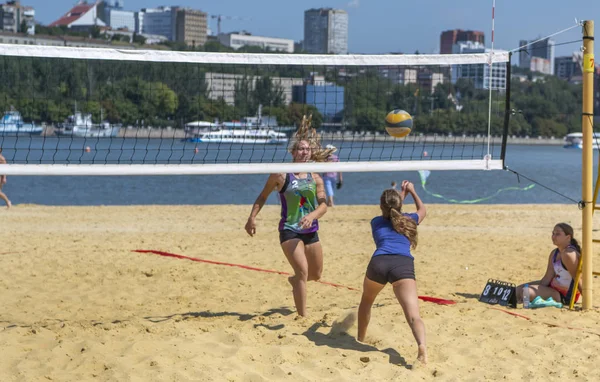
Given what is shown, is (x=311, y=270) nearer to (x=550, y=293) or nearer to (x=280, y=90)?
(x=550, y=293)

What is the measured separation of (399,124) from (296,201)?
67.4 inches

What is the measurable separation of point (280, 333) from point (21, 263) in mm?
4588

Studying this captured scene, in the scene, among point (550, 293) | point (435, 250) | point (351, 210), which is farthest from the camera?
point (351, 210)

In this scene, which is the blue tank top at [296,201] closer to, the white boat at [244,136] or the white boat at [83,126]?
the white boat at [244,136]

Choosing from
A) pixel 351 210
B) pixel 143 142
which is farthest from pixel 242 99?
pixel 143 142

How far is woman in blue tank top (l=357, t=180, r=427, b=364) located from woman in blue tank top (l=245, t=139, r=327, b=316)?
0.82 m

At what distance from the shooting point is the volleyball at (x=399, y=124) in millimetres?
8188

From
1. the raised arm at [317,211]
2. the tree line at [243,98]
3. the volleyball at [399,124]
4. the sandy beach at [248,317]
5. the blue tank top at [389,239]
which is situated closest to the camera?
the sandy beach at [248,317]

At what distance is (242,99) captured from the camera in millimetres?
10930

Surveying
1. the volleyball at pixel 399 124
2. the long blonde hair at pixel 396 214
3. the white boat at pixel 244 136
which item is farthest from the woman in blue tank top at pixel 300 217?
the white boat at pixel 244 136

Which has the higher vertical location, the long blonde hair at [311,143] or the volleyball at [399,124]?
the volleyball at [399,124]

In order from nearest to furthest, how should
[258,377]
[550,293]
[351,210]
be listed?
[258,377] < [550,293] < [351,210]

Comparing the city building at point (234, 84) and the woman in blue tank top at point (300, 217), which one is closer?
the woman in blue tank top at point (300, 217)

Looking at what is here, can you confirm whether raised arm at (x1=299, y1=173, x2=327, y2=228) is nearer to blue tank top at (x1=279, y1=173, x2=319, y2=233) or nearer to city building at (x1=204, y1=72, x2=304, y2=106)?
blue tank top at (x1=279, y1=173, x2=319, y2=233)
